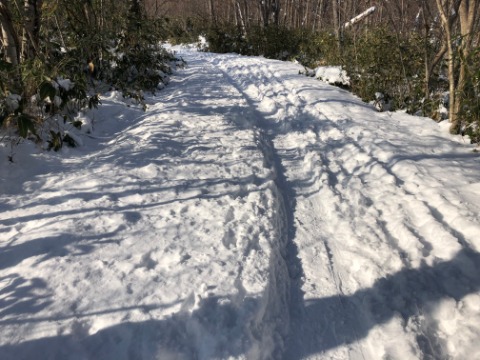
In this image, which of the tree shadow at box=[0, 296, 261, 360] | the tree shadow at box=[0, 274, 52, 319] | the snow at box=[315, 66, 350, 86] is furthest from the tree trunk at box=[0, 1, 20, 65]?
the snow at box=[315, 66, 350, 86]

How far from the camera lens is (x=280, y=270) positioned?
2.63 metres

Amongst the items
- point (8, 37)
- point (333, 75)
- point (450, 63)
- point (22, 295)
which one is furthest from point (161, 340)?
point (333, 75)

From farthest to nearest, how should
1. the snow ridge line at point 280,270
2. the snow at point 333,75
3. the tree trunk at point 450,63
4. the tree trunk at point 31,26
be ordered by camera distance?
the snow at point 333,75 < the tree trunk at point 450,63 < the tree trunk at point 31,26 < the snow ridge line at point 280,270

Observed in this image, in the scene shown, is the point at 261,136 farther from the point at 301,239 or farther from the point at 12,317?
the point at 12,317

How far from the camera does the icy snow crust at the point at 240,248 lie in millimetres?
2004

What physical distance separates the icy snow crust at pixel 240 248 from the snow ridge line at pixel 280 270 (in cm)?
1

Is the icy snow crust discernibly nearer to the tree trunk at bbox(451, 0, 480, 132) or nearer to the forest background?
the tree trunk at bbox(451, 0, 480, 132)

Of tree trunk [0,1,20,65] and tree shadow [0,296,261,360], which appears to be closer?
tree shadow [0,296,261,360]

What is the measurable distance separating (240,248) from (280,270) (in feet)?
1.24

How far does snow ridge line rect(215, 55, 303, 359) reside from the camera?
7.01 feet

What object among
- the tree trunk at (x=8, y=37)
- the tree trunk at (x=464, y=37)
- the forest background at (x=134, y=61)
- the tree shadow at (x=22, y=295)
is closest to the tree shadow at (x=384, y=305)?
Answer: the tree shadow at (x=22, y=295)

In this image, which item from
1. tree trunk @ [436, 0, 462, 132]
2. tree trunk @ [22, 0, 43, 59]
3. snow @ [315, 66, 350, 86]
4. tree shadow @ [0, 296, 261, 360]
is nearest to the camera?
tree shadow @ [0, 296, 261, 360]

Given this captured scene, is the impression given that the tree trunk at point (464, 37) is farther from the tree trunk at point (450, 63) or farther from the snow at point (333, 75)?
the snow at point (333, 75)

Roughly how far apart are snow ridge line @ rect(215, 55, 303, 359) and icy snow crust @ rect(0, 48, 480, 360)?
1 cm
